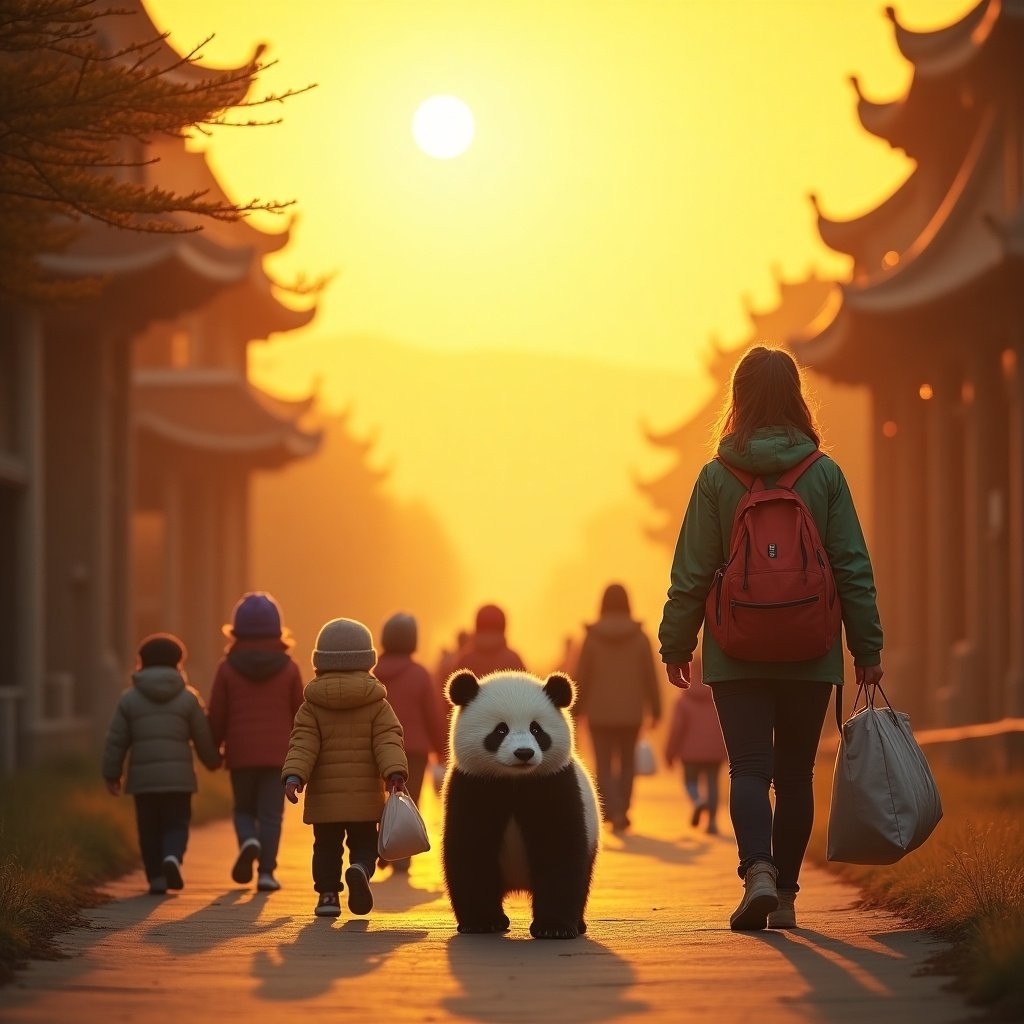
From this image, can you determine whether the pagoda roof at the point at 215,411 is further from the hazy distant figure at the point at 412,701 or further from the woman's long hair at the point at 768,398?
the woman's long hair at the point at 768,398

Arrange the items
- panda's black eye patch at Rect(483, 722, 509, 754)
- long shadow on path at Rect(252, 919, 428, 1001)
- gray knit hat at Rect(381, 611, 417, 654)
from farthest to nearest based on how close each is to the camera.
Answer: gray knit hat at Rect(381, 611, 417, 654) → panda's black eye patch at Rect(483, 722, 509, 754) → long shadow on path at Rect(252, 919, 428, 1001)

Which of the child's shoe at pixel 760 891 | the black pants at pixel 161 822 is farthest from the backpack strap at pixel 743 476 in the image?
the black pants at pixel 161 822

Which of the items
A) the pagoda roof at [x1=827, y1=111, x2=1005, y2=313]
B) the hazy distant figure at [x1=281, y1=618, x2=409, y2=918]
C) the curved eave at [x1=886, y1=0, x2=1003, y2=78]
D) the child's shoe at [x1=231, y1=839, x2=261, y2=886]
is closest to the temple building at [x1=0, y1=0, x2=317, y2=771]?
the child's shoe at [x1=231, y1=839, x2=261, y2=886]

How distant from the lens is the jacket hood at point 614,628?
14.7 m

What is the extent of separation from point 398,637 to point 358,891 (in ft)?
11.5

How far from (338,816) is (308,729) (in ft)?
1.27

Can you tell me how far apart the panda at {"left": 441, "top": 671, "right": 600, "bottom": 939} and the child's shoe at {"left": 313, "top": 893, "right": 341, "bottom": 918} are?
4.24 feet

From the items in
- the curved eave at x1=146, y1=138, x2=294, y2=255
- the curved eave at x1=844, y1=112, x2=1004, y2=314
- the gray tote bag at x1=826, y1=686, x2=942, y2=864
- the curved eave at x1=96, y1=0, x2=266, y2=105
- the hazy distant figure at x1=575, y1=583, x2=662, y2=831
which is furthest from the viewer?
the curved eave at x1=146, y1=138, x2=294, y2=255

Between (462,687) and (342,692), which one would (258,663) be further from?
(462,687)

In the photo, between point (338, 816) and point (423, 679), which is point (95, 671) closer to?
point (423, 679)

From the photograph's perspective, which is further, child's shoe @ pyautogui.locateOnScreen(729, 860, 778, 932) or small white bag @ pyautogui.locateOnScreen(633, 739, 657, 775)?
small white bag @ pyautogui.locateOnScreen(633, 739, 657, 775)

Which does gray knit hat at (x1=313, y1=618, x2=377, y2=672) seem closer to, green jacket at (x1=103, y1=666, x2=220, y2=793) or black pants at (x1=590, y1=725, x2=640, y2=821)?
green jacket at (x1=103, y1=666, x2=220, y2=793)

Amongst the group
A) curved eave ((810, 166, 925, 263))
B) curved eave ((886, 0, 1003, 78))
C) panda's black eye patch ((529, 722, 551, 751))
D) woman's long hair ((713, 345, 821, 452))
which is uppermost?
curved eave ((886, 0, 1003, 78))

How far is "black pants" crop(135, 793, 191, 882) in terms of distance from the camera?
10.2 metres
